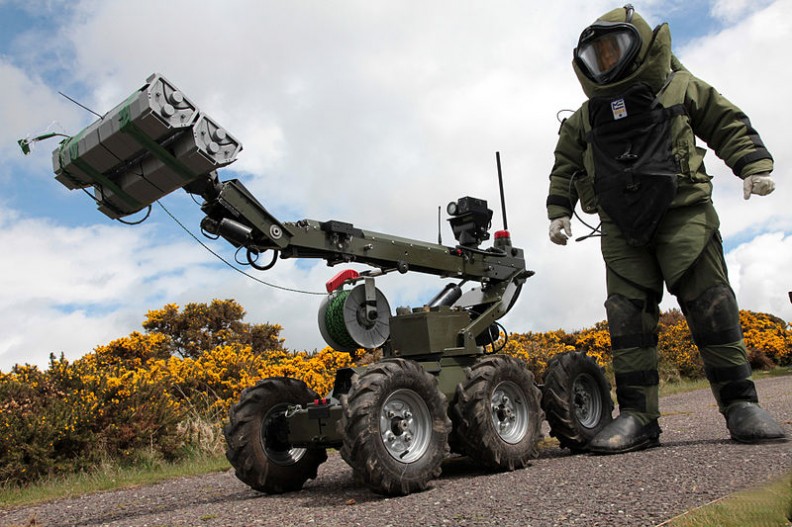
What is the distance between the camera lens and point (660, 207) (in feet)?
17.8

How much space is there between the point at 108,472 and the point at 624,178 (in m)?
5.91

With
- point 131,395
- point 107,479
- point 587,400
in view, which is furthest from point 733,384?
point 131,395

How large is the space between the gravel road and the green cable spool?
42.8 inches

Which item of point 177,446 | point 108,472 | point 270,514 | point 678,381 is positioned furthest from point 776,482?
point 678,381

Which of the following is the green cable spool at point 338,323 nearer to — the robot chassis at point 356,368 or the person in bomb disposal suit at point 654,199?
the robot chassis at point 356,368

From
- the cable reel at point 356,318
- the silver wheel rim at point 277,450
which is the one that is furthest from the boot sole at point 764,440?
the silver wheel rim at point 277,450

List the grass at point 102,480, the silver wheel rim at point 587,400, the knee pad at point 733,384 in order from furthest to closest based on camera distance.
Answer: the grass at point 102,480 < the silver wheel rim at point 587,400 < the knee pad at point 733,384

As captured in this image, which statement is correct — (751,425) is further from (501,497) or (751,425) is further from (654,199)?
(501,497)

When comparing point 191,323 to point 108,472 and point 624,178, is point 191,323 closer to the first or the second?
point 108,472

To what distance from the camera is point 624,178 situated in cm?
554

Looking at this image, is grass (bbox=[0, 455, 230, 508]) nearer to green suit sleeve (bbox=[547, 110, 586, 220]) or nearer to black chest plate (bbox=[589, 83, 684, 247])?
green suit sleeve (bbox=[547, 110, 586, 220])

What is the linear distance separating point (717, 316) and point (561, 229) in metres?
1.50

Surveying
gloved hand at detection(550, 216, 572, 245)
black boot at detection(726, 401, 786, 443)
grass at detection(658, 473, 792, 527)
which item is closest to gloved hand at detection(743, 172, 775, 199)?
gloved hand at detection(550, 216, 572, 245)

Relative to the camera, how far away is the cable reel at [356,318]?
17.8 ft
